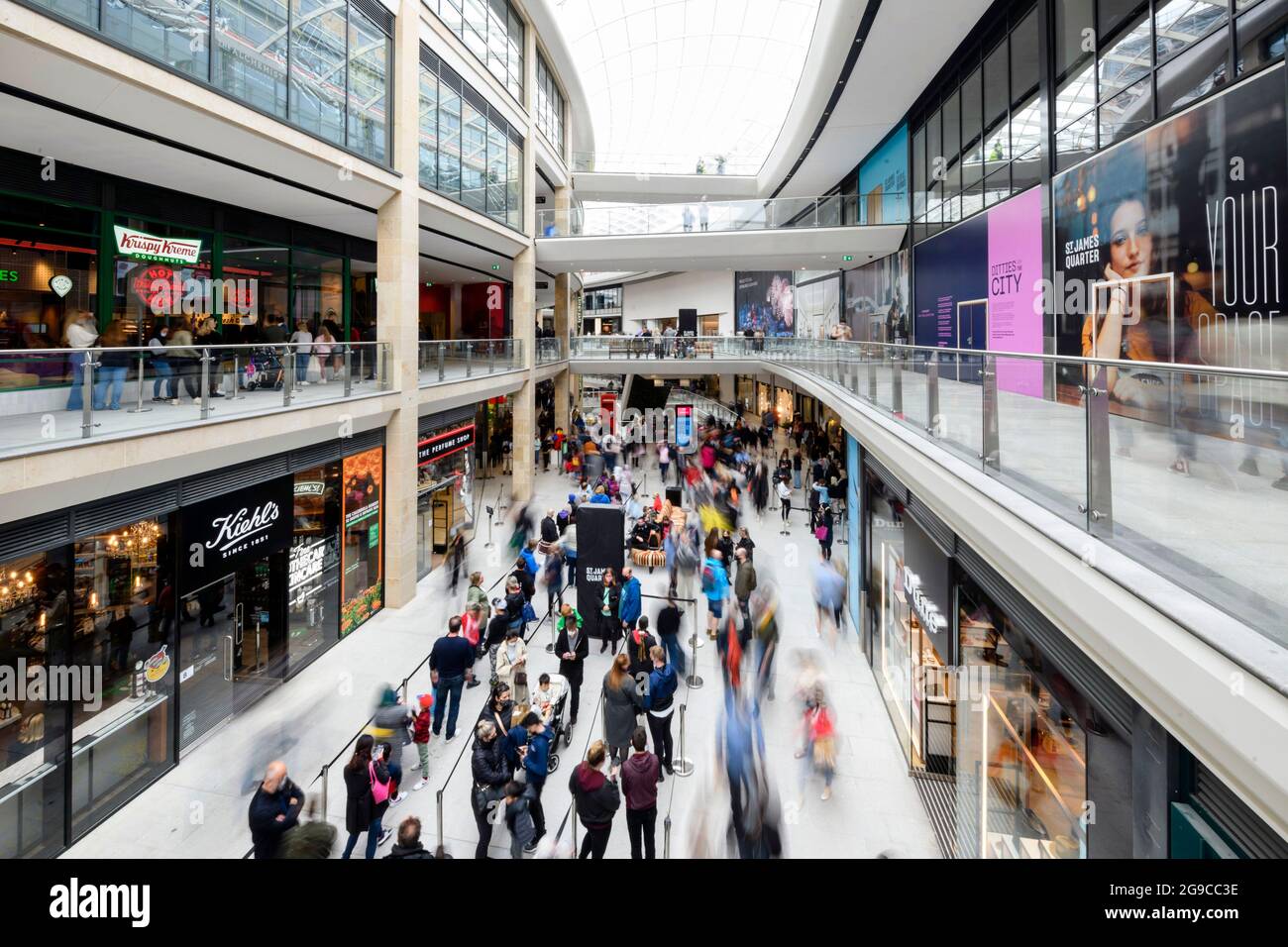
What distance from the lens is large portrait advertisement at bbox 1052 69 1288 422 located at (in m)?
6.48

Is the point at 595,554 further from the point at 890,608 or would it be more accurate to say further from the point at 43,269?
the point at 43,269

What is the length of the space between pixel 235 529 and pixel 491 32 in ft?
50.5

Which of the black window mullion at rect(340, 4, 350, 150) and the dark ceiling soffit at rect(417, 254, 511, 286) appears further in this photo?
the dark ceiling soffit at rect(417, 254, 511, 286)

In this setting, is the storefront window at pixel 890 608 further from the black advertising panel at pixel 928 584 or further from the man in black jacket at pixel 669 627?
the man in black jacket at pixel 669 627

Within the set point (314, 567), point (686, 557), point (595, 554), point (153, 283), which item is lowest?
point (686, 557)

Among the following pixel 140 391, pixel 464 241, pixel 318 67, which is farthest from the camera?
pixel 464 241

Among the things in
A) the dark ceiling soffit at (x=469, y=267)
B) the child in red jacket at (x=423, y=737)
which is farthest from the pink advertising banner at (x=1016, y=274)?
the dark ceiling soffit at (x=469, y=267)

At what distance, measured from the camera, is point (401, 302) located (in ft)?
40.5

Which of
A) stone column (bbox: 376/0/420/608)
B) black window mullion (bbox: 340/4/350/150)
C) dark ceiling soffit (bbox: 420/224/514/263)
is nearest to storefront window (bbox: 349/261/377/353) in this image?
dark ceiling soffit (bbox: 420/224/514/263)

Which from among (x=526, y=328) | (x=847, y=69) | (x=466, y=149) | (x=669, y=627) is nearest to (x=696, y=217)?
(x=526, y=328)

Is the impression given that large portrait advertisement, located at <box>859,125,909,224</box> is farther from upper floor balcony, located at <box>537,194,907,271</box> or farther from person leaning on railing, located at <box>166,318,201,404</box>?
person leaning on railing, located at <box>166,318,201,404</box>

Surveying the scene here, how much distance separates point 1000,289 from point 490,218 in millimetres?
12527

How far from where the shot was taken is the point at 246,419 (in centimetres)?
826

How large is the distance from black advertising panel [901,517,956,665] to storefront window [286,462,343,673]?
8966mm
